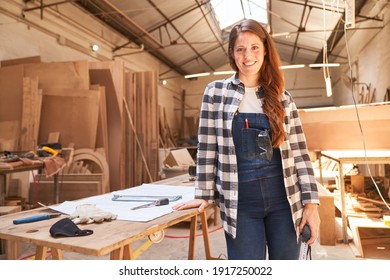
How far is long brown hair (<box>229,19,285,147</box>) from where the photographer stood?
0.97m

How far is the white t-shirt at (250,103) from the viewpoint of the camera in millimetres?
1019

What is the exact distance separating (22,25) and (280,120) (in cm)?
490

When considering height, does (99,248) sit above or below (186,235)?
above

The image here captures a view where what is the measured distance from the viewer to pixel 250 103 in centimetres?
103

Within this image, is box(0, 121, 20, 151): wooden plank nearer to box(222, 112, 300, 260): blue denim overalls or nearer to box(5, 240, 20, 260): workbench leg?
box(5, 240, 20, 260): workbench leg

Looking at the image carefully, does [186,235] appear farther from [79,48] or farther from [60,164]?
[79,48]

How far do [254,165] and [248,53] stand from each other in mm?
358

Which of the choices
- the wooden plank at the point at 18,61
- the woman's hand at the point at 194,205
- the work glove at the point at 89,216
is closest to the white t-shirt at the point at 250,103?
the woman's hand at the point at 194,205

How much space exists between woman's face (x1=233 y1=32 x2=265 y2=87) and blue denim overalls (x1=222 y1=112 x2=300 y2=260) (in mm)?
160

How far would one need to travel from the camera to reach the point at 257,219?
99cm

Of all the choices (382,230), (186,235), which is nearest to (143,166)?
(186,235)

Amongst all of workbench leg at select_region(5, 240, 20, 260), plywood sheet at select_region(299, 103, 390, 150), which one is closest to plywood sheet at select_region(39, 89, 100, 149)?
workbench leg at select_region(5, 240, 20, 260)

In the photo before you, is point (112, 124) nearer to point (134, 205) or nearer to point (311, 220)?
point (134, 205)

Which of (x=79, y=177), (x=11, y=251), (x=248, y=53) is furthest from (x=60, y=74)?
(x=248, y=53)
